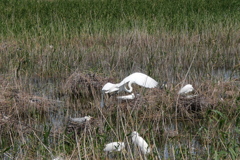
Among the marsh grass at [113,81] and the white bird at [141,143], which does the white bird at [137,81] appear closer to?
the marsh grass at [113,81]

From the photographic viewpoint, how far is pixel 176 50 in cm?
830

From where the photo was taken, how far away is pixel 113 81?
6.34 m

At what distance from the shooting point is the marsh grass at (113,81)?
3877 millimetres

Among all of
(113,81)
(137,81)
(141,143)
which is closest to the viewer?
(141,143)

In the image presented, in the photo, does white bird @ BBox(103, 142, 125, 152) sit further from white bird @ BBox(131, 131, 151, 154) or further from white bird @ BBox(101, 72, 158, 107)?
white bird @ BBox(101, 72, 158, 107)

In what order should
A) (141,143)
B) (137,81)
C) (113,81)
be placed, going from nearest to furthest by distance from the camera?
(141,143), (137,81), (113,81)

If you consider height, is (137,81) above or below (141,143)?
above

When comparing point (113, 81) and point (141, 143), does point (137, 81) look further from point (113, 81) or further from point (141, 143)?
point (141, 143)

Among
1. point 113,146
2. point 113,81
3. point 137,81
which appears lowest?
point 113,81

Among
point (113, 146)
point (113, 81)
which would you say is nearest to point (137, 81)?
point (113, 81)

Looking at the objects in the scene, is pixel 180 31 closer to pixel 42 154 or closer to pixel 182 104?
pixel 182 104

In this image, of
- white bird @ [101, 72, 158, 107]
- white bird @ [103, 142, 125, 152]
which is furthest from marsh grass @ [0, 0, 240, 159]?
white bird @ [101, 72, 158, 107]

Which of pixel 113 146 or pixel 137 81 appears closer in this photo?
pixel 113 146

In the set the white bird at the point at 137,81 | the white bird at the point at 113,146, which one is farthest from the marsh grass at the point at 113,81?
the white bird at the point at 137,81
